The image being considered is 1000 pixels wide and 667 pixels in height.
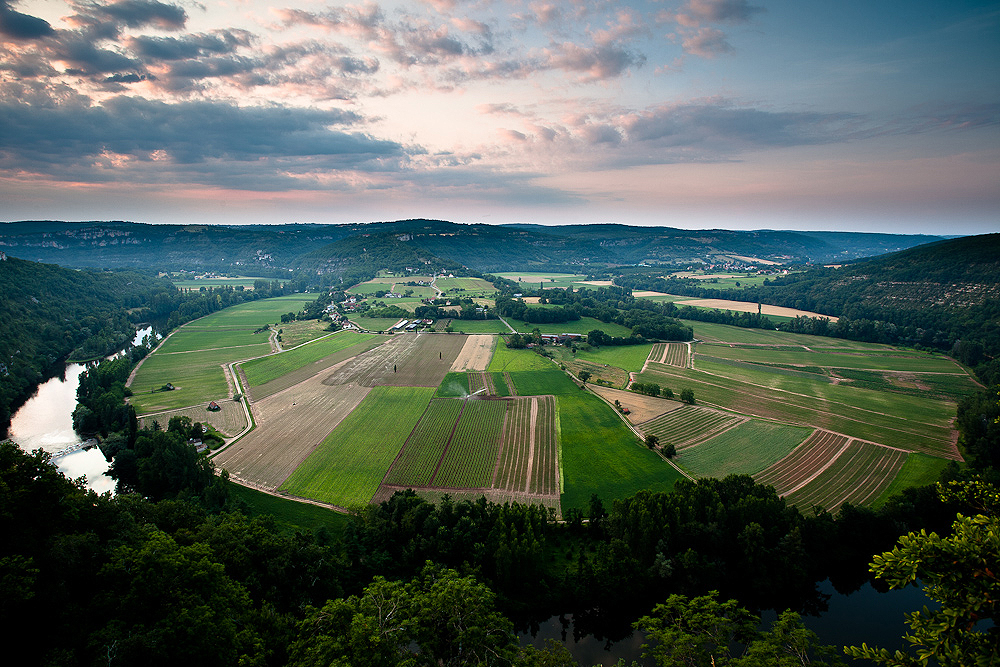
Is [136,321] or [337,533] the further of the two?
[136,321]

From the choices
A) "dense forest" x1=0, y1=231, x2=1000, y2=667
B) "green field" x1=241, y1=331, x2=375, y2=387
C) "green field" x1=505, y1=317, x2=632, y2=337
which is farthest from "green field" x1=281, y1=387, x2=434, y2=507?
"green field" x1=505, y1=317, x2=632, y2=337

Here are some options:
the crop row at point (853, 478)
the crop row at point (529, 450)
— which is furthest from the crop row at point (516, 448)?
the crop row at point (853, 478)

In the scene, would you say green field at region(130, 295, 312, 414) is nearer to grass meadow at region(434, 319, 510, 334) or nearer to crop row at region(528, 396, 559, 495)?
grass meadow at region(434, 319, 510, 334)

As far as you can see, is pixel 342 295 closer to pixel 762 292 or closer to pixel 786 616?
pixel 762 292

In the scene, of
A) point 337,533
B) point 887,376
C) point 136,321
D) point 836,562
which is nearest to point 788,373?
point 887,376

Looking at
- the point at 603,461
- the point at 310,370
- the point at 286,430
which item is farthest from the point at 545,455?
the point at 310,370

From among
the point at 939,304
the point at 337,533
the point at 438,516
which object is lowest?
the point at 337,533

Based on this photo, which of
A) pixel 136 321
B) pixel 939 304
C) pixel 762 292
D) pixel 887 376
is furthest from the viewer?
pixel 762 292
